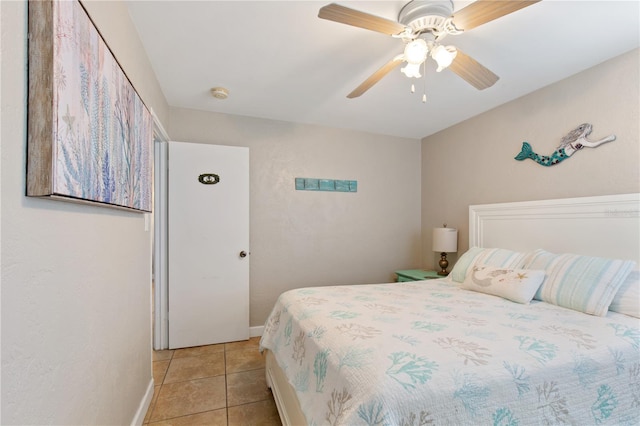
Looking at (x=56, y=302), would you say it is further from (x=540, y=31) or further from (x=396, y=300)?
(x=540, y=31)

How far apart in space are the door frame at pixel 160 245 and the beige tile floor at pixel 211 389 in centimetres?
21

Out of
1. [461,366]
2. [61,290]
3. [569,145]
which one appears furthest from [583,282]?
[61,290]

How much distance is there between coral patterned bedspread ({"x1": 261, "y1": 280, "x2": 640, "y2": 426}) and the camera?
979 millimetres

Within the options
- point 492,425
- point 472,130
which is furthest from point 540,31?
point 492,425

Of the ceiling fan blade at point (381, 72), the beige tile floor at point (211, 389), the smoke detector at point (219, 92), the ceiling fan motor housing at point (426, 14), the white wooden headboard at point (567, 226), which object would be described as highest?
the smoke detector at point (219, 92)

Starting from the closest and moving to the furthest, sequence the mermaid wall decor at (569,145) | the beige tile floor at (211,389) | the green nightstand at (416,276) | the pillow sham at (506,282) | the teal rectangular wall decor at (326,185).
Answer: the beige tile floor at (211,389), the pillow sham at (506,282), the mermaid wall decor at (569,145), the green nightstand at (416,276), the teal rectangular wall decor at (326,185)

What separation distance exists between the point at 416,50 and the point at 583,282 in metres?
1.77

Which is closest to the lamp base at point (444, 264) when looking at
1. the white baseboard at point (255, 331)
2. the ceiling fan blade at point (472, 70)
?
the ceiling fan blade at point (472, 70)

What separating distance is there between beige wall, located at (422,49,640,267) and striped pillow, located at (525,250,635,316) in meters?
0.60

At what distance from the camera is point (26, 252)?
732mm

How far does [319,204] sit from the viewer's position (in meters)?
3.46

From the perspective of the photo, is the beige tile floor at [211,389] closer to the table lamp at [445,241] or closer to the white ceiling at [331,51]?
the table lamp at [445,241]

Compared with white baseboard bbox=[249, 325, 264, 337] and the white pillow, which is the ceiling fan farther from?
white baseboard bbox=[249, 325, 264, 337]

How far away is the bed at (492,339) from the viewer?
1.01 m
